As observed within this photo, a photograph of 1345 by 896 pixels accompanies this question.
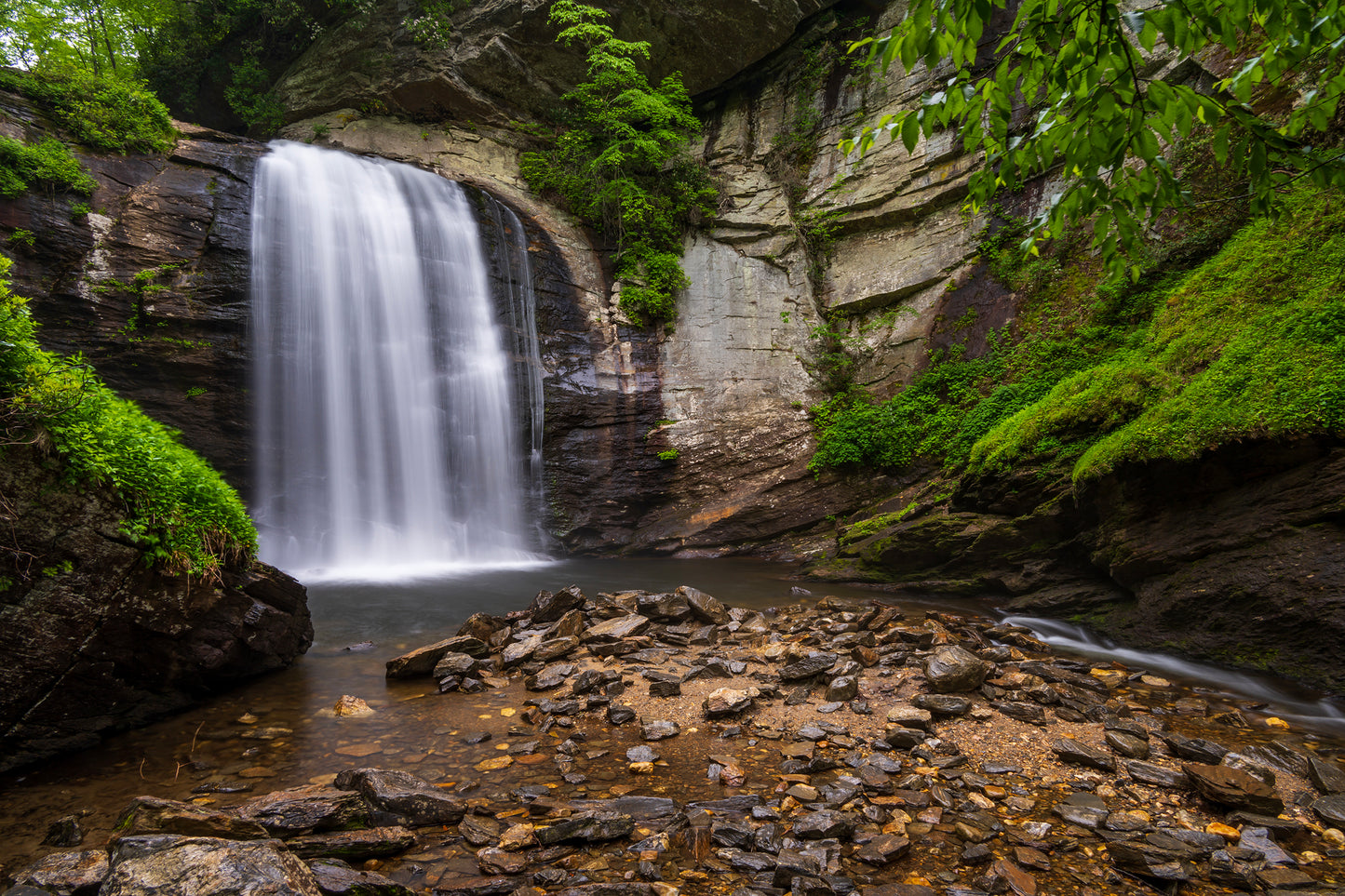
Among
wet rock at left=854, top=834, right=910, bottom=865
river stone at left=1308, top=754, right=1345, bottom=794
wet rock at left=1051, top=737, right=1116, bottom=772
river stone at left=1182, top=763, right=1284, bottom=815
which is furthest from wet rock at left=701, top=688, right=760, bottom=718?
river stone at left=1308, top=754, right=1345, bottom=794

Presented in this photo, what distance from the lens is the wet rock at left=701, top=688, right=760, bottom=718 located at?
3928mm

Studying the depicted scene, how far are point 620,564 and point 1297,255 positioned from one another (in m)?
10.4

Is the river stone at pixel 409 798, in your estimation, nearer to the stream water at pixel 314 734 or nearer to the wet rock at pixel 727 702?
the stream water at pixel 314 734

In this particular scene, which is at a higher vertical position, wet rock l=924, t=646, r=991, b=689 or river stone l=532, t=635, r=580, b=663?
river stone l=532, t=635, r=580, b=663

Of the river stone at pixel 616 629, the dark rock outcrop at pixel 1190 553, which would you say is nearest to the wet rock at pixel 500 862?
the river stone at pixel 616 629

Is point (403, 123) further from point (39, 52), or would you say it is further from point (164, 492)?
point (164, 492)

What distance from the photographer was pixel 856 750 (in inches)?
133

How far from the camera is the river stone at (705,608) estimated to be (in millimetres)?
6023

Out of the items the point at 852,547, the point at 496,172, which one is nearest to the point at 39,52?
the point at 496,172

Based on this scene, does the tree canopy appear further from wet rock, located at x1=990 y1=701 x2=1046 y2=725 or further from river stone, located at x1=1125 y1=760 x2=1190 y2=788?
wet rock, located at x1=990 y1=701 x2=1046 y2=725

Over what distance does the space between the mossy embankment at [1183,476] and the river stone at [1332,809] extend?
90.0 inches

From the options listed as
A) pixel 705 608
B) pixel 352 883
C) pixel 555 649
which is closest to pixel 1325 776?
pixel 705 608

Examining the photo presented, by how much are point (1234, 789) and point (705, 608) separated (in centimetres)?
409

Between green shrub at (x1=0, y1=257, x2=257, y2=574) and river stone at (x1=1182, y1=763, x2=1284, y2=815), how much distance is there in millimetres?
6169
